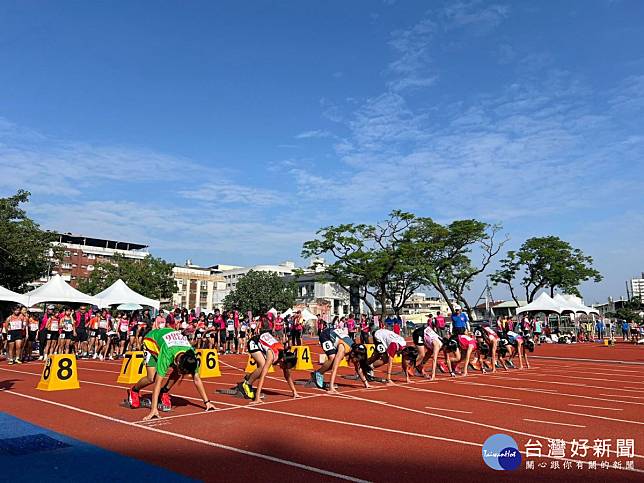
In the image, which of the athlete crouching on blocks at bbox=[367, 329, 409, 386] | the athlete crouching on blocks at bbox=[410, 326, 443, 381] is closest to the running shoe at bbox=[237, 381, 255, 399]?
the athlete crouching on blocks at bbox=[367, 329, 409, 386]

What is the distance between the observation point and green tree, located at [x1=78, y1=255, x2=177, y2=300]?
185 feet

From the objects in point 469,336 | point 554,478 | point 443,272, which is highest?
point 443,272

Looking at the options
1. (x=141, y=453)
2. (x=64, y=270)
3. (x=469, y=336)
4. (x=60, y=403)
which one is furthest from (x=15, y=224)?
(x=64, y=270)

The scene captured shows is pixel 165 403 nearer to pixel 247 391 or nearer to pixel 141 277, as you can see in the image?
pixel 247 391

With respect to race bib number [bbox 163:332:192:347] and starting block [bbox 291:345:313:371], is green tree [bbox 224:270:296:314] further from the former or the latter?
race bib number [bbox 163:332:192:347]

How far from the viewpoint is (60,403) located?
366 inches

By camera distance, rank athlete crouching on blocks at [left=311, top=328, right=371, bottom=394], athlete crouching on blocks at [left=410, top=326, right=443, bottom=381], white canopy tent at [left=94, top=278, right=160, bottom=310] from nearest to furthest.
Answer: athlete crouching on blocks at [left=311, top=328, right=371, bottom=394] < athlete crouching on blocks at [left=410, top=326, right=443, bottom=381] < white canopy tent at [left=94, top=278, right=160, bottom=310]

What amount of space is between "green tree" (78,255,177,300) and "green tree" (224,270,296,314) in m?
13.3

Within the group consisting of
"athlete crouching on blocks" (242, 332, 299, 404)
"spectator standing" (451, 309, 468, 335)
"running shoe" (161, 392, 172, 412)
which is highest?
"spectator standing" (451, 309, 468, 335)

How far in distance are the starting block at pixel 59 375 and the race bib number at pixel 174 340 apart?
486cm

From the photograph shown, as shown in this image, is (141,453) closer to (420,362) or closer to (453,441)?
(453,441)

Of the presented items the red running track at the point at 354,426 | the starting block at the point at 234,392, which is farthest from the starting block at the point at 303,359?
the starting block at the point at 234,392

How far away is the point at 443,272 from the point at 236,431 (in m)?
46.8

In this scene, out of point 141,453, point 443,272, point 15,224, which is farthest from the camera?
point 443,272
